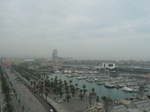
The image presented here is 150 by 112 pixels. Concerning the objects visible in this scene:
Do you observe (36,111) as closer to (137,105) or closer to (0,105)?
(0,105)

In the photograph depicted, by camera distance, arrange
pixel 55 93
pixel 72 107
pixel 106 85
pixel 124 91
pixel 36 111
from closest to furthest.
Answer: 1. pixel 36 111
2. pixel 72 107
3. pixel 55 93
4. pixel 124 91
5. pixel 106 85

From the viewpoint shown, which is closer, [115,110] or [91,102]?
[115,110]

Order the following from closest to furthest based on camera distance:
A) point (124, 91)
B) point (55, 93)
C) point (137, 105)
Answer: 1. point (137, 105)
2. point (55, 93)
3. point (124, 91)

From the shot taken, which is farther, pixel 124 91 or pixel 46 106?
pixel 124 91

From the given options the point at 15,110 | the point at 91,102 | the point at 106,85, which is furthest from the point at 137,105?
the point at 106,85

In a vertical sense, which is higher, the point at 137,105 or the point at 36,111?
the point at 137,105

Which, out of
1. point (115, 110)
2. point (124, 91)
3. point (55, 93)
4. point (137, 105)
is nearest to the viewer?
point (115, 110)

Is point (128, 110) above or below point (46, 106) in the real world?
above

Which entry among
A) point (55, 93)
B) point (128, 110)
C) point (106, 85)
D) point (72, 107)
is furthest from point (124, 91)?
point (128, 110)

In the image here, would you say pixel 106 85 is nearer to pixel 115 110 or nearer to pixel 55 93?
pixel 55 93
